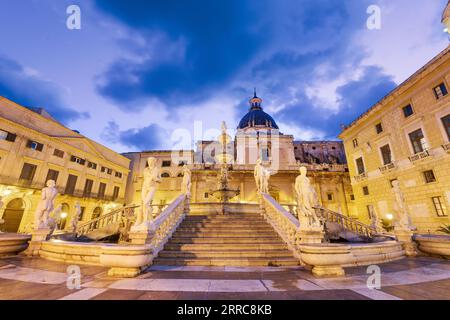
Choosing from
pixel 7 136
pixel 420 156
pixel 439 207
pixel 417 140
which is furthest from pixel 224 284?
pixel 7 136

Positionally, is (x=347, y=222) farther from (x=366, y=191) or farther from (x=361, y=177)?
(x=361, y=177)

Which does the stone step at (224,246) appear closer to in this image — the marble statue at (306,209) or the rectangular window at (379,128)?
the marble statue at (306,209)

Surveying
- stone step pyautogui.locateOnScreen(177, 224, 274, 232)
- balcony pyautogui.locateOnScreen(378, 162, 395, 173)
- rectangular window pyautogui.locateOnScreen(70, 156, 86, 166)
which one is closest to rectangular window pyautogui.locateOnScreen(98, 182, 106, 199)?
rectangular window pyautogui.locateOnScreen(70, 156, 86, 166)

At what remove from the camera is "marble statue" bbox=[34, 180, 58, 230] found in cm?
748

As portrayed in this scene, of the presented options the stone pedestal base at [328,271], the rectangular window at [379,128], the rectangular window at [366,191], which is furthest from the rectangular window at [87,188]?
the rectangular window at [379,128]

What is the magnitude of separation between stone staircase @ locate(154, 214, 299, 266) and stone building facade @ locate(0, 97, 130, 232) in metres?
18.3

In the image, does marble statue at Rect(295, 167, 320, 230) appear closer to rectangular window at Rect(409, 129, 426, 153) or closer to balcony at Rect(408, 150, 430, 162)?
balcony at Rect(408, 150, 430, 162)

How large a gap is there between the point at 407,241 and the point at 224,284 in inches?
308

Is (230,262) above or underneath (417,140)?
underneath

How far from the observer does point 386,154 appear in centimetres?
1803
